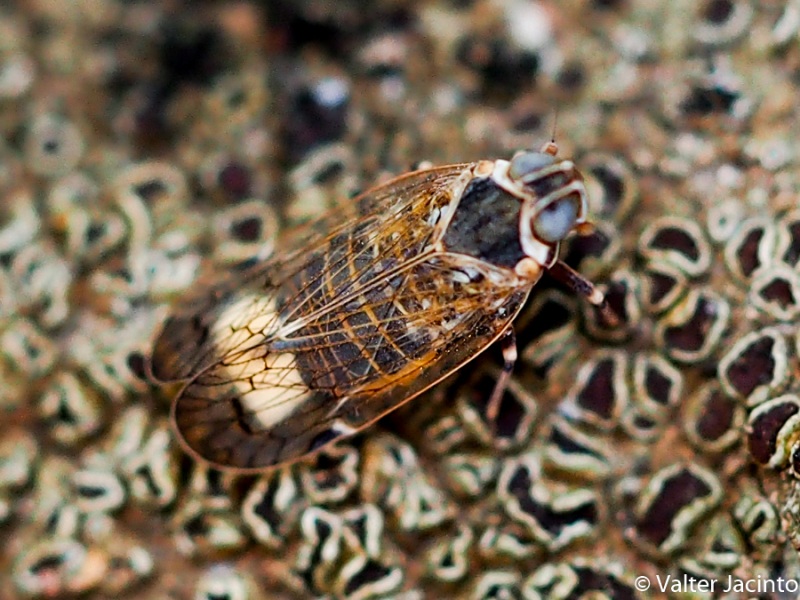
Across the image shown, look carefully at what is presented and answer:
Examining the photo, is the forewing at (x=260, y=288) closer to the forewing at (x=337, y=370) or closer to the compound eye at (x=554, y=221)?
the forewing at (x=337, y=370)

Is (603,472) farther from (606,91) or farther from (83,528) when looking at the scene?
(83,528)

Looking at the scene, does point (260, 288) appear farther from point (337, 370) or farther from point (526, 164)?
point (526, 164)

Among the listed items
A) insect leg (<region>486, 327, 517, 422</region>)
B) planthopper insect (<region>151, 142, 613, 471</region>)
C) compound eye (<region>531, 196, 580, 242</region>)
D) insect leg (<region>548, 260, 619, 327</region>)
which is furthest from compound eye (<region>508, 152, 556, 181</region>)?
insect leg (<region>486, 327, 517, 422</region>)

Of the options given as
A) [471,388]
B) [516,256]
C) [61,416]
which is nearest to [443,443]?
[471,388]

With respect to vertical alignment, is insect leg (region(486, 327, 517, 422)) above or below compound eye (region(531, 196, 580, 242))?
below

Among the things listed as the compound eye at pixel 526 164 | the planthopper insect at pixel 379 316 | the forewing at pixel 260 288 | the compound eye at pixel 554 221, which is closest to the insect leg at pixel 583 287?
the planthopper insect at pixel 379 316

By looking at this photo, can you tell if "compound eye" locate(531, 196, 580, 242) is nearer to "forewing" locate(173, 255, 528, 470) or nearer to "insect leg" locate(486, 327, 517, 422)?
"forewing" locate(173, 255, 528, 470)
